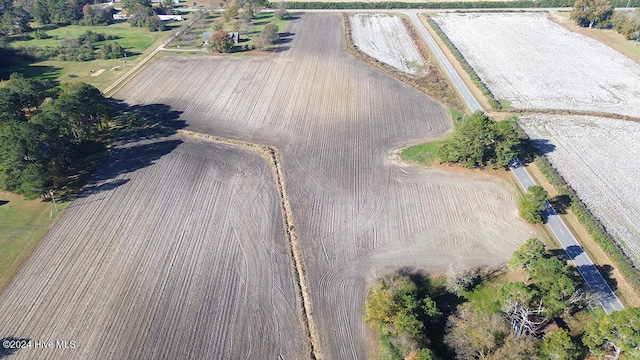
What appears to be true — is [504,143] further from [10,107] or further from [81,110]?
[10,107]

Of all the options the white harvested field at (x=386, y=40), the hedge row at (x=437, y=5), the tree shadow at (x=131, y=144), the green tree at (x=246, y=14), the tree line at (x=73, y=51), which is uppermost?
the green tree at (x=246, y=14)

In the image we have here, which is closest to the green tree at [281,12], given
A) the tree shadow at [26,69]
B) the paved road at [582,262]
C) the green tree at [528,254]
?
the tree shadow at [26,69]

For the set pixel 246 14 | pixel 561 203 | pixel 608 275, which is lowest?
pixel 608 275

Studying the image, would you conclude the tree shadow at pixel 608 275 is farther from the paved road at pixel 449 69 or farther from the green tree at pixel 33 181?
the green tree at pixel 33 181

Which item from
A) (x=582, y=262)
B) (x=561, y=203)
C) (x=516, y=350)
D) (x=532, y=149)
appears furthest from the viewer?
(x=532, y=149)

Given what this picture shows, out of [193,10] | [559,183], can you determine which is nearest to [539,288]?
[559,183]

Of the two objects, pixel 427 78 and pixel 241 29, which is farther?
pixel 241 29

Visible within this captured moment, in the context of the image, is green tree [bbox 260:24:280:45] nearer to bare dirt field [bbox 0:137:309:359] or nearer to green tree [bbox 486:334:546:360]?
bare dirt field [bbox 0:137:309:359]

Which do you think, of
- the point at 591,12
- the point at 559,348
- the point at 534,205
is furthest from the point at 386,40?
the point at 559,348
